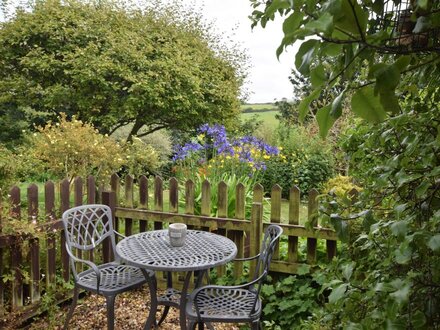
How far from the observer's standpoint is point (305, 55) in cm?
55

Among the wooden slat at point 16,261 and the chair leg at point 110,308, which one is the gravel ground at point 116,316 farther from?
the chair leg at point 110,308

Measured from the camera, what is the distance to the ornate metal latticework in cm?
64

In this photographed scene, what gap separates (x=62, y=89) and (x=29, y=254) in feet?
20.1

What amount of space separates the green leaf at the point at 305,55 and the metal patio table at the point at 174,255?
2.00m

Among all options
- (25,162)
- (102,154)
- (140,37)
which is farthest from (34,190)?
(140,37)

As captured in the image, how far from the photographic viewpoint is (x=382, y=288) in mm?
691

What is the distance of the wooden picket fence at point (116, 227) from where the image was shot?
3.00m

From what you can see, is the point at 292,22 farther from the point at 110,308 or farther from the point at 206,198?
the point at 206,198

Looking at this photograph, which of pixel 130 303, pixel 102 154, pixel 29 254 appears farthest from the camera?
pixel 102 154

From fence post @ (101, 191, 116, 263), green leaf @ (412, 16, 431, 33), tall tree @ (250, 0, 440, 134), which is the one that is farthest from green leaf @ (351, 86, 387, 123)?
fence post @ (101, 191, 116, 263)

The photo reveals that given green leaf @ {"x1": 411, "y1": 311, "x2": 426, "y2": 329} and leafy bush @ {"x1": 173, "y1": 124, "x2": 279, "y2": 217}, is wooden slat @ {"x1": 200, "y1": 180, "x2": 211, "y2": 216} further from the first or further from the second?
green leaf @ {"x1": 411, "y1": 311, "x2": 426, "y2": 329}

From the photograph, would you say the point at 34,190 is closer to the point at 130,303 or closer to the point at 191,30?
the point at 130,303

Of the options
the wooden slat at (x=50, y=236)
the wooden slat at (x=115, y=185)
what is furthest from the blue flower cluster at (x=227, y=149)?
the wooden slat at (x=50, y=236)

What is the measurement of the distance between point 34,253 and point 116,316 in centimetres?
88
